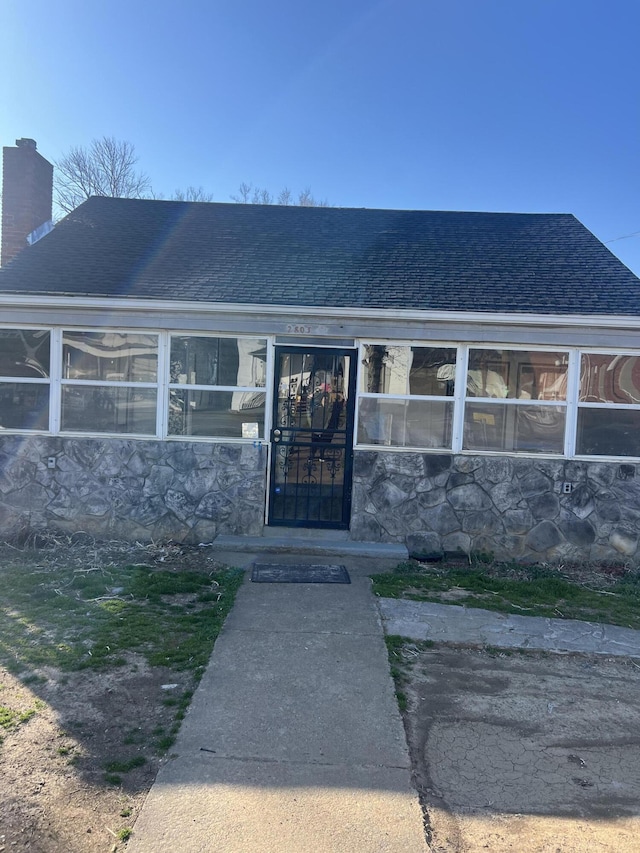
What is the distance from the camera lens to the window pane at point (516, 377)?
6.92m

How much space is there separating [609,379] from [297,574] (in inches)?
172

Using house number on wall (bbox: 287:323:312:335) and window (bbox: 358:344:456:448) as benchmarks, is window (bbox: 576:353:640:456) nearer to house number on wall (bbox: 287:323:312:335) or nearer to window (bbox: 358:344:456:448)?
window (bbox: 358:344:456:448)

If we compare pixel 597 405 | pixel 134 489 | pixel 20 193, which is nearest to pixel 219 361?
pixel 134 489

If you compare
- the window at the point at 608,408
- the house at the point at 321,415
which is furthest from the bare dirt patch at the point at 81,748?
the window at the point at 608,408

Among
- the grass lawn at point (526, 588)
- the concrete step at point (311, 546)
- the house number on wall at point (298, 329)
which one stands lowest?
the grass lawn at point (526, 588)

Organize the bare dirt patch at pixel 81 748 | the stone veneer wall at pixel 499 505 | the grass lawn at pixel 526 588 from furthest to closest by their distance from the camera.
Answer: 1. the stone veneer wall at pixel 499 505
2. the grass lawn at pixel 526 588
3. the bare dirt patch at pixel 81 748

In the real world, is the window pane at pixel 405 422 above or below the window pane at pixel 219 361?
below

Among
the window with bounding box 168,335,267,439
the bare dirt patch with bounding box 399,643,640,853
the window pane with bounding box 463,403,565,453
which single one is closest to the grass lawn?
the bare dirt patch with bounding box 399,643,640,853

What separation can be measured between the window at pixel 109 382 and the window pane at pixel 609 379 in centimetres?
521

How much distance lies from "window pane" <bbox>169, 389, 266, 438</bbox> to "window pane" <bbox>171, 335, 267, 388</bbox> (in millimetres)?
157

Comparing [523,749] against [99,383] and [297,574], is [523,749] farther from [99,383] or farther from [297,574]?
[99,383]

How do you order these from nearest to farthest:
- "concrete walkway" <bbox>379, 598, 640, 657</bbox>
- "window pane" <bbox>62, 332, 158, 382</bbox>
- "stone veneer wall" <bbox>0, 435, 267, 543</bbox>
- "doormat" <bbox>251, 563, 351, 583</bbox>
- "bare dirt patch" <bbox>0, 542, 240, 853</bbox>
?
"bare dirt patch" <bbox>0, 542, 240, 853</bbox>
"concrete walkway" <bbox>379, 598, 640, 657</bbox>
"doormat" <bbox>251, 563, 351, 583</bbox>
"stone veneer wall" <bbox>0, 435, 267, 543</bbox>
"window pane" <bbox>62, 332, 158, 382</bbox>

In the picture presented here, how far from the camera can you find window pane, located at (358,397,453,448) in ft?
22.8

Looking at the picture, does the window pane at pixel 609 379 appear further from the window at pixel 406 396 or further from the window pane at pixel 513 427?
the window at pixel 406 396
